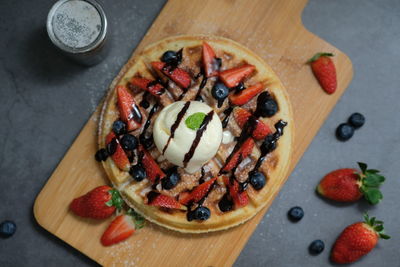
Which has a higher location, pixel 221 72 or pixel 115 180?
pixel 221 72

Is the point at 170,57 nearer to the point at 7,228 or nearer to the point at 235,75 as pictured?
the point at 235,75

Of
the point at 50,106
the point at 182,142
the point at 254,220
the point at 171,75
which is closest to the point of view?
the point at 182,142

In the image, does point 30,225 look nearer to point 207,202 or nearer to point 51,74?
point 51,74

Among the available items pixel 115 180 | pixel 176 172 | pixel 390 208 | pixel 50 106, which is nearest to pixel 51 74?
pixel 50 106

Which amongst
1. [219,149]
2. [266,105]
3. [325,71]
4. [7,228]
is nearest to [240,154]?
[219,149]

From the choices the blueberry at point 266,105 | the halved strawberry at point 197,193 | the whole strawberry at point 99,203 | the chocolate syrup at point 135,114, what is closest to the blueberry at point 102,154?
the whole strawberry at point 99,203

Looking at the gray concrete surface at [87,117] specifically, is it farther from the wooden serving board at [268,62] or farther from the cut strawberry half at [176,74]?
the cut strawberry half at [176,74]
